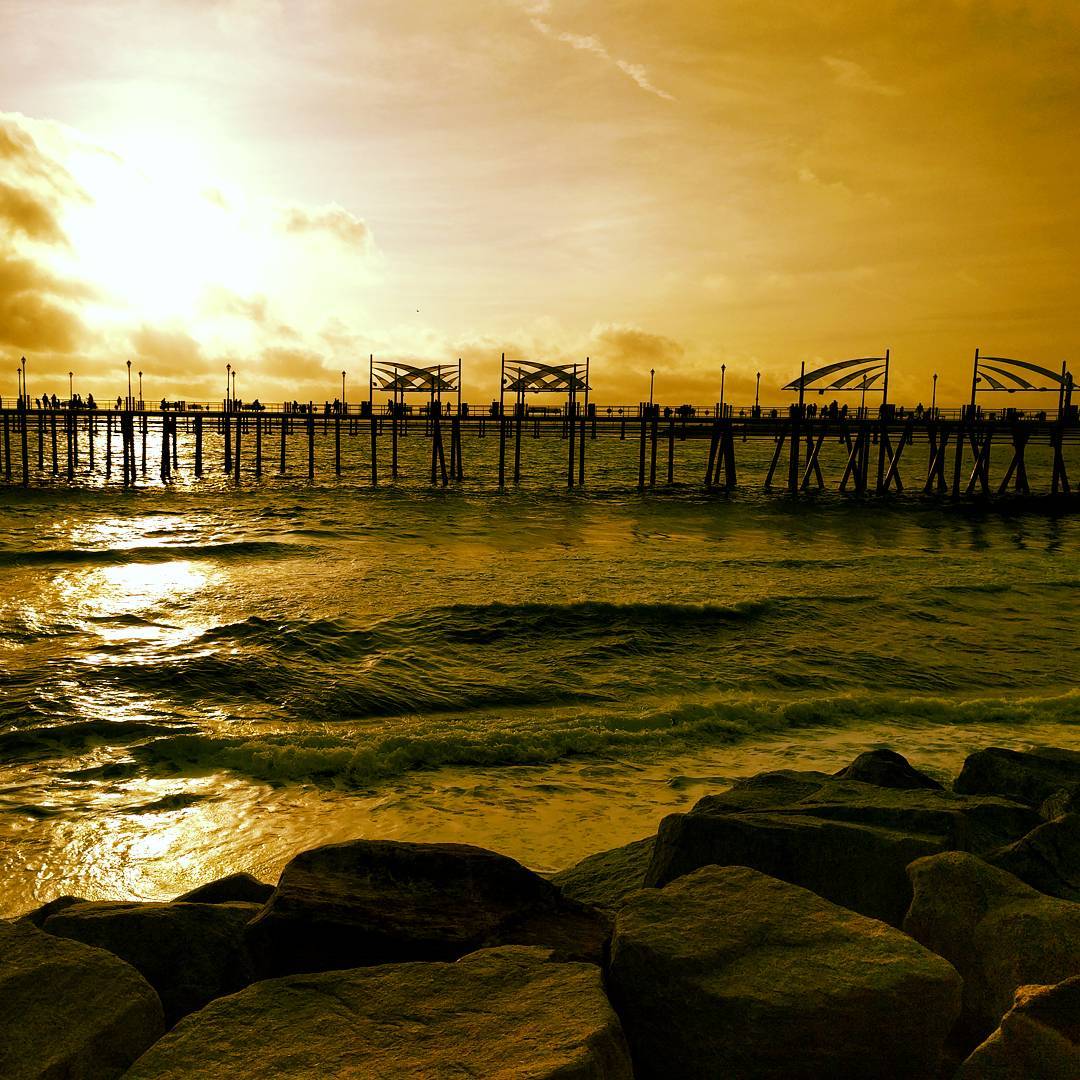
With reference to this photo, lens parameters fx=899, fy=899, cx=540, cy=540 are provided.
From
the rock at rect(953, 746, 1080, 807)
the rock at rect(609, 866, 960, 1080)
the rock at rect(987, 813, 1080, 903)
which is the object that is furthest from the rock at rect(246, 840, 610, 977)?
the rock at rect(953, 746, 1080, 807)

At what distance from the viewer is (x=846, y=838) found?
3809mm

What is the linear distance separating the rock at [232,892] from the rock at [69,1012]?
3.99 feet

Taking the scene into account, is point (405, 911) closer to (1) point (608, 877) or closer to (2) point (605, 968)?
(2) point (605, 968)

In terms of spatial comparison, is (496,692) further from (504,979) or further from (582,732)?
(504,979)

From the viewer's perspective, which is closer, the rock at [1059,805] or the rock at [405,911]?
the rock at [405,911]

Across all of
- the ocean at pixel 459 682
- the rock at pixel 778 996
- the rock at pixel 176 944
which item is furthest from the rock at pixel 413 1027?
the ocean at pixel 459 682

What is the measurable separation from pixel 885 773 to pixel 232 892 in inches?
146

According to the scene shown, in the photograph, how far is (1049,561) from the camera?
72.6 ft

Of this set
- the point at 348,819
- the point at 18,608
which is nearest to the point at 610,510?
the point at 18,608

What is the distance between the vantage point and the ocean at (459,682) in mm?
6836

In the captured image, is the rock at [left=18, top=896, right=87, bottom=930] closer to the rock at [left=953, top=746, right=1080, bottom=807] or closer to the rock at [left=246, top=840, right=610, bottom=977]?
the rock at [left=246, top=840, right=610, bottom=977]

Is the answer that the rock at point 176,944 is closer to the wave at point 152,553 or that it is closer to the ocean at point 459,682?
the ocean at point 459,682

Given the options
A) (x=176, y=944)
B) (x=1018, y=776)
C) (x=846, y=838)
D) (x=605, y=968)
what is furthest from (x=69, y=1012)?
(x=1018, y=776)

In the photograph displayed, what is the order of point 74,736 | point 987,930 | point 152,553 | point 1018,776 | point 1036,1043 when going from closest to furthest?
point 1036,1043
point 987,930
point 1018,776
point 74,736
point 152,553
